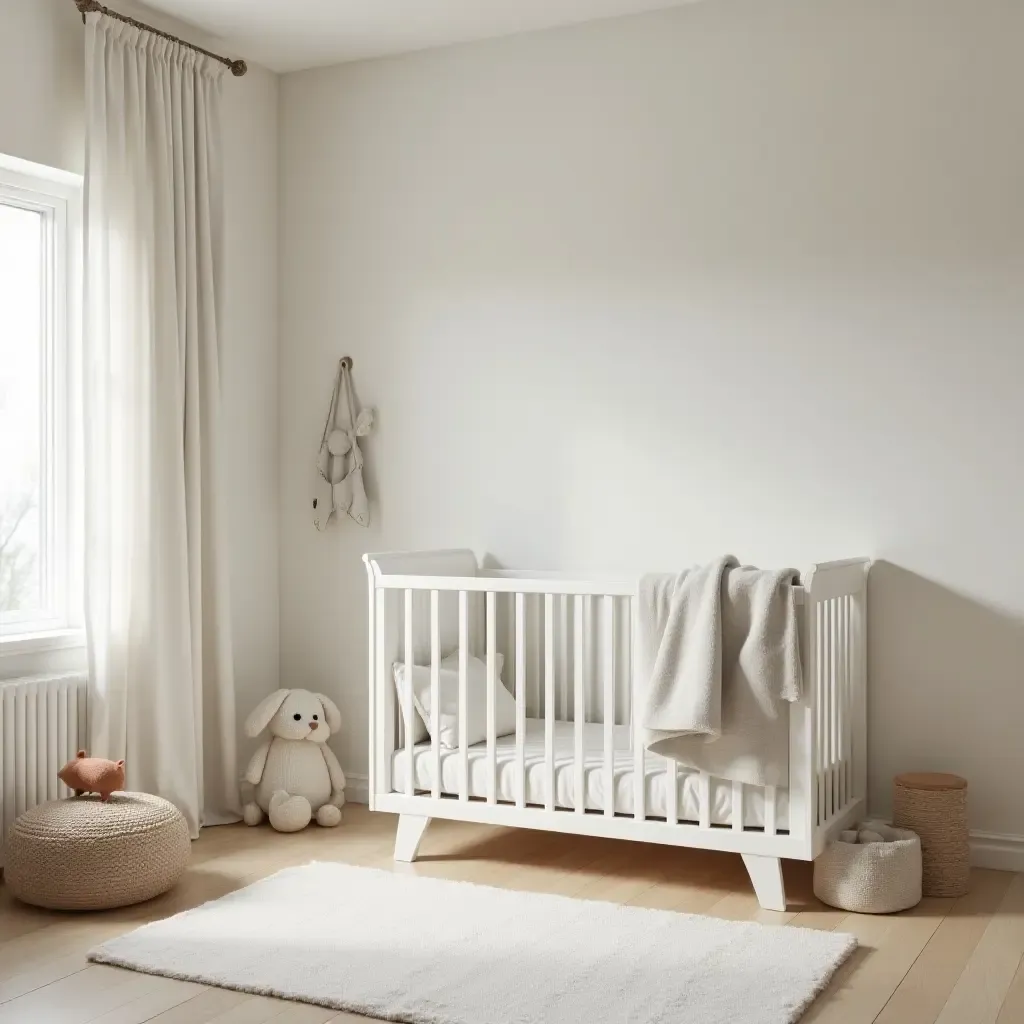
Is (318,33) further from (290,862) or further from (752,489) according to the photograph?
(290,862)

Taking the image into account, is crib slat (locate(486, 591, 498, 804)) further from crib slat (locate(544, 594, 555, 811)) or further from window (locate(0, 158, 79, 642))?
window (locate(0, 158, 79, 642))

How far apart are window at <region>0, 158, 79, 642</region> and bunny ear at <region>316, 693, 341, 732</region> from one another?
784 millimetres

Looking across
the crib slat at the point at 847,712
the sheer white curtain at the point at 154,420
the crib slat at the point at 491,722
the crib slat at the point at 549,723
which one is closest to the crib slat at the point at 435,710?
the crib slat at the point at 491,722

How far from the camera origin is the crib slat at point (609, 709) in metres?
2.99

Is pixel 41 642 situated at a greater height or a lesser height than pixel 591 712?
greater

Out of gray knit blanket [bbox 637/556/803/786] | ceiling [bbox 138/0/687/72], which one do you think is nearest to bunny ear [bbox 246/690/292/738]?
gray knit blanket [bbox 637/556/803/786]

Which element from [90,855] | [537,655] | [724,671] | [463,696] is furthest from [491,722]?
[90,855]

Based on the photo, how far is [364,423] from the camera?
13.0 ft

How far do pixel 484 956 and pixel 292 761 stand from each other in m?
1.35

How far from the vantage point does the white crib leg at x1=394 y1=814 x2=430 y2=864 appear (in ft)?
10.7

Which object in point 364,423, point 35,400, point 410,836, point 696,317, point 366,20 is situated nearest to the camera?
point 410,836

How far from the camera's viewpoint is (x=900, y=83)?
327 centimetres

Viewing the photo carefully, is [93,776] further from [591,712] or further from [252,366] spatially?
[252,366]

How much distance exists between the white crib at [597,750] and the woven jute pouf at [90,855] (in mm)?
640
